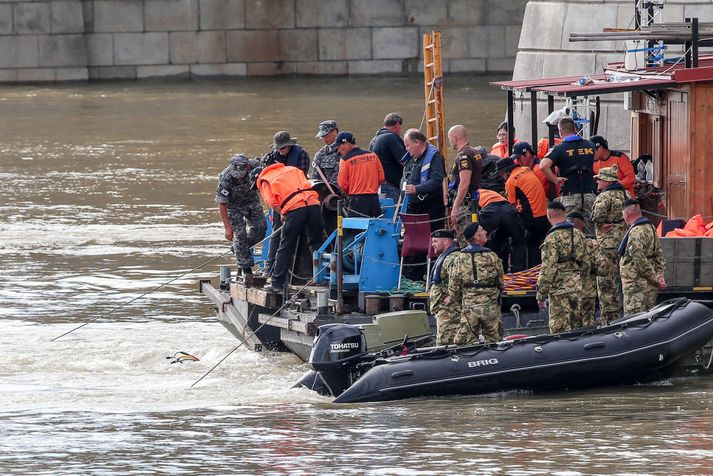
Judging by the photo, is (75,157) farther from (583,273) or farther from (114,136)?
(583,273)

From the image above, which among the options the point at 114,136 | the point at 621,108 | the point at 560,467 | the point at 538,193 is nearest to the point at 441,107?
the point at 538,193

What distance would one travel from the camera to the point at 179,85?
39219 millimetres

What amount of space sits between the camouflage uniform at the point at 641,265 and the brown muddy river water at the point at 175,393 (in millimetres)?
738

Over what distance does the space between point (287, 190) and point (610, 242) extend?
2869 millimetres

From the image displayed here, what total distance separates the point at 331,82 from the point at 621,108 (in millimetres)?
16128

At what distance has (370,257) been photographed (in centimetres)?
1398

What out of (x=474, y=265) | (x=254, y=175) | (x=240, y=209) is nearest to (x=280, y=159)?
(x=254, y=175)

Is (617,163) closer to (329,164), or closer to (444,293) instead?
(329,164)

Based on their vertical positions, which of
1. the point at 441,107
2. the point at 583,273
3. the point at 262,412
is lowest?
the point at 262,412

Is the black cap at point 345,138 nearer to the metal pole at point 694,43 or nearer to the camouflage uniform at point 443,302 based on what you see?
the camouflage uniform at point 443,302

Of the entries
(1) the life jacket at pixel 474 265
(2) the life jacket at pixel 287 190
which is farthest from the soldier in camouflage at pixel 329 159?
(1) the life jacket at pixel 474 265

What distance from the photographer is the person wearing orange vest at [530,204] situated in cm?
1442

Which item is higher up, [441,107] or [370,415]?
[441,107]

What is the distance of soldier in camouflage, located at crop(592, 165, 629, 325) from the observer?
536 inches
